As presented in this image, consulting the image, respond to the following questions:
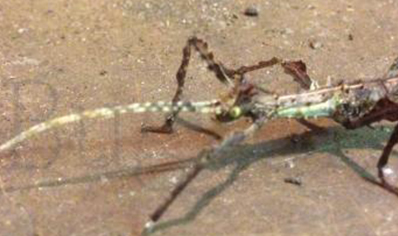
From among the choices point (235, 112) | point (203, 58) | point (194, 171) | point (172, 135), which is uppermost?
point (203, 58)

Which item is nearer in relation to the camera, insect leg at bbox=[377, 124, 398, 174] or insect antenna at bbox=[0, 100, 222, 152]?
insect antenna at bbox=[0, 100, 222, 152]

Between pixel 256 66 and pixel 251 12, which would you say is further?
pixel 251 12

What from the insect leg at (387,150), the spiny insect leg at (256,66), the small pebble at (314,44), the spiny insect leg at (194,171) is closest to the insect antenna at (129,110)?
the spiny insect leg at (194,171)

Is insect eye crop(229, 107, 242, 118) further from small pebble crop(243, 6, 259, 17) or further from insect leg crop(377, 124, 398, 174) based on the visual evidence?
small pebble crop(243, 6, 259, 17)

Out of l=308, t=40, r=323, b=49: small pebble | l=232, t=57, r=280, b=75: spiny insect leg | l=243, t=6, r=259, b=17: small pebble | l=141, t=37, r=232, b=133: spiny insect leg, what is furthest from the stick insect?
l=243, t=6, r=259, b=17: small pebble

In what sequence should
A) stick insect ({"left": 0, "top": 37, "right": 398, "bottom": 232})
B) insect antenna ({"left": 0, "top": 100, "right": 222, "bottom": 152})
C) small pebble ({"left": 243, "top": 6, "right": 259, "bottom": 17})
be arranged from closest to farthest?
insect antenna ({"left": 0, "top": 100, "right": 222, "bottom": 152}) < stick insect ({"left": 0, "top": 37, "right": 398, "bottom": 232}) < small pebble ({"left": 243, "top": 6, "right": 259, "bottom": 17})

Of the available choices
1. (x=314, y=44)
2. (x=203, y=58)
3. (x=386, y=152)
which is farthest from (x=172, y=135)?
(x=314, y=44)

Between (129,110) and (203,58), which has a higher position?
(203,58)

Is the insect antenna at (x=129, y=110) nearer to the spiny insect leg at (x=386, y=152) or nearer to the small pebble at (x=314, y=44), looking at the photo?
the spiny insect leg at (x=386, y=152)

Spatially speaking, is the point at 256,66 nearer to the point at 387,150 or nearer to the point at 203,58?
the point at 203,58

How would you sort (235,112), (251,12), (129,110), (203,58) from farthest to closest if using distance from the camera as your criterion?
(251,12) < (203,58) < (235,112) < (129,110)
